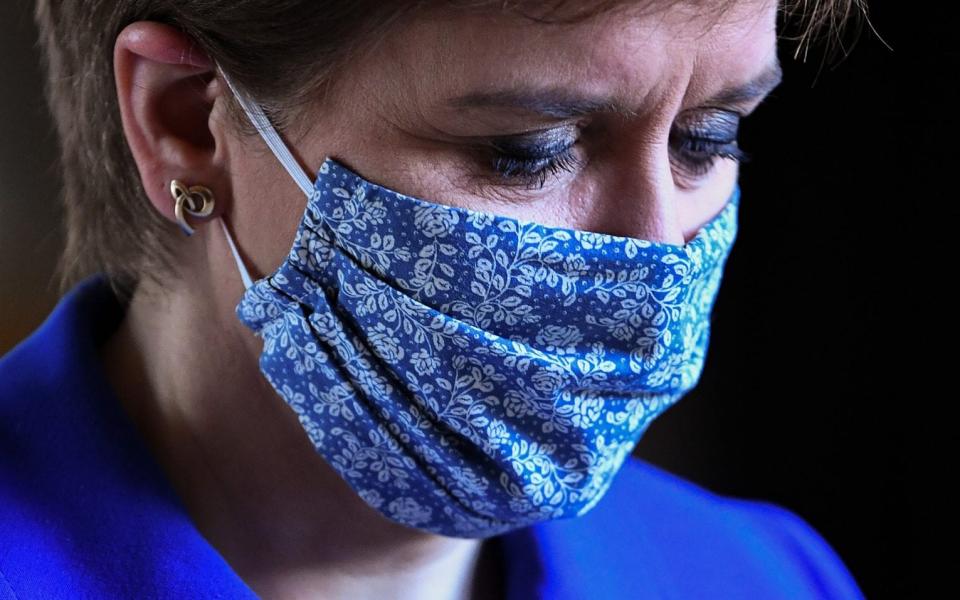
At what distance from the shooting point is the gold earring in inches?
47.3

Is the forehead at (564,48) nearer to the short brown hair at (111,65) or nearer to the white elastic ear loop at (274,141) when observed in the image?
the short brown hair at (111,65)

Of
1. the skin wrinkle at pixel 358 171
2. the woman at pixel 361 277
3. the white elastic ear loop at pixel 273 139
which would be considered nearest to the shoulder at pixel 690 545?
the skin wrinkle at pixel 358 171

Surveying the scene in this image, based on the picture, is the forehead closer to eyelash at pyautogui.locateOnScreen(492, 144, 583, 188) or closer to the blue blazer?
eyelash at pyautogui.locateOnScreen(492, 144, 583, 188)

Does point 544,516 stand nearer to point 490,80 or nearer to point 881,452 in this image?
point 490,80

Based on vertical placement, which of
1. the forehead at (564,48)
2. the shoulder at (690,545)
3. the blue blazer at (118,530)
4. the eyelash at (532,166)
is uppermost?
the forehead at (564,48)

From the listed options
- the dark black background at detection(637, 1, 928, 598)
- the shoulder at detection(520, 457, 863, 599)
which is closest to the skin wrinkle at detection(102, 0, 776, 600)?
the shoulder at detection(520, 457, 863, 599)

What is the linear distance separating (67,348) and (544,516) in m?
0.57

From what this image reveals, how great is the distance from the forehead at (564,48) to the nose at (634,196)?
68 millimetres

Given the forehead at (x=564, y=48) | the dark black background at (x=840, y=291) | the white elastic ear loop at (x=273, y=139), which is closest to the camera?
the forehead at (x=564, y=48)

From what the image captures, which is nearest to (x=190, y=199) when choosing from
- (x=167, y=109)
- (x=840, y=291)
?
(x=167, y=109)

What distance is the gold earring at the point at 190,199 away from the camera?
120 cm

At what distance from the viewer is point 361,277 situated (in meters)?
1.12

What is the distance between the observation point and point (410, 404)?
1.17m

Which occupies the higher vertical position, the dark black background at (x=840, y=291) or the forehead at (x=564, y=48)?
the forehead at (x=564, y=48)
